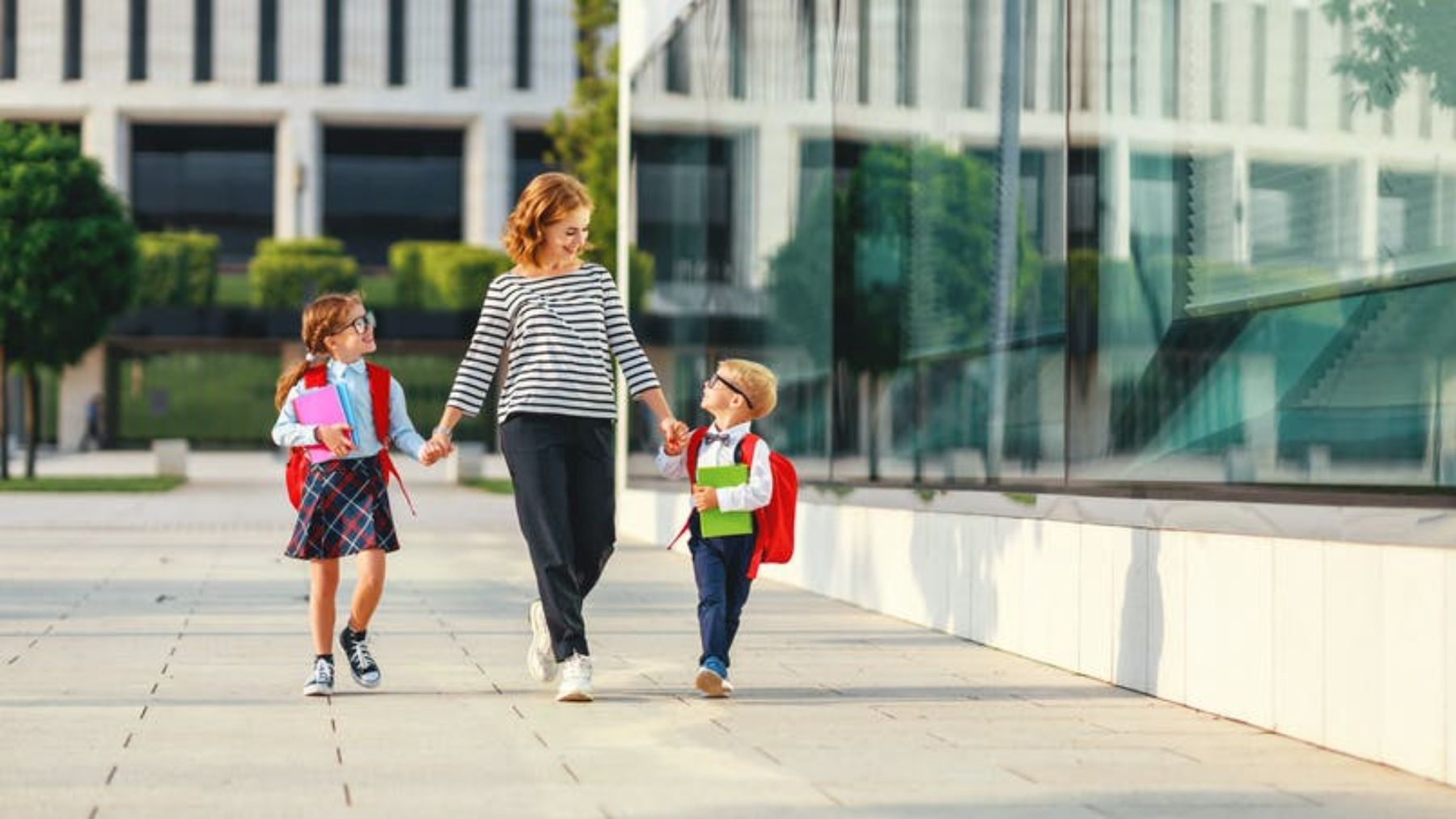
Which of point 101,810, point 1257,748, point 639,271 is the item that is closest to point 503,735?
point 101,810

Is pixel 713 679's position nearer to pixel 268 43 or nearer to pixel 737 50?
pixel 737 50

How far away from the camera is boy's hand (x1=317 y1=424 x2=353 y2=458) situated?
7820 mm

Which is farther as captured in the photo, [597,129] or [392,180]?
[392,180]

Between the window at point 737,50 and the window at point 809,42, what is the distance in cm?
178

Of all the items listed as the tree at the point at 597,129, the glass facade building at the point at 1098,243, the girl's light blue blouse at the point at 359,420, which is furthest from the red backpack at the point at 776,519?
the tree at the point at 597,129

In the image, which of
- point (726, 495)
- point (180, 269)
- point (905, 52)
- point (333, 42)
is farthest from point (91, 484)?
point (333, 42)

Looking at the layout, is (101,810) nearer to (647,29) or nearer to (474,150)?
(647,29)

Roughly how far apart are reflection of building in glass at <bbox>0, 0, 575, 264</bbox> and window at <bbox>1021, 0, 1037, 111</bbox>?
188 feet

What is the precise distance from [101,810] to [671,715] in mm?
2437

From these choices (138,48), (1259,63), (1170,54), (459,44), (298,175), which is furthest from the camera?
(298,175)

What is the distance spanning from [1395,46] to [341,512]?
3770 millimetres

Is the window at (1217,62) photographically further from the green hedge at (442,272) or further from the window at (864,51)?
the green hedge at (442,272)

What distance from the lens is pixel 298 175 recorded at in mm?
67312

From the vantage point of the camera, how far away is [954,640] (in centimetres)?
1058
